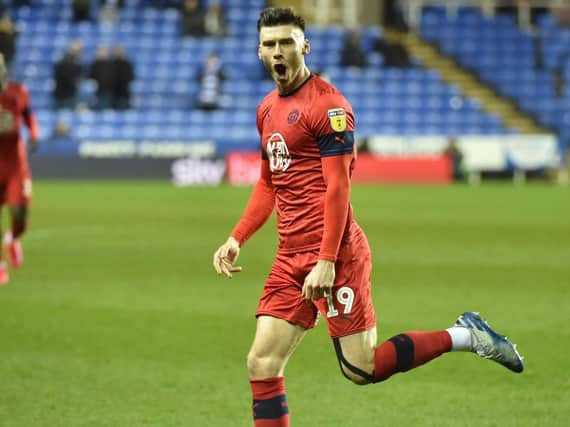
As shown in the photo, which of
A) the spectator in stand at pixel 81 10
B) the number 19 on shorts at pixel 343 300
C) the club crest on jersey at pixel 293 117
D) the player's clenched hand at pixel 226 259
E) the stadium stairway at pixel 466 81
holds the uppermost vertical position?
the club crest on jersey at pixel 293 117

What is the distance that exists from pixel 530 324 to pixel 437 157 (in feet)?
65.8

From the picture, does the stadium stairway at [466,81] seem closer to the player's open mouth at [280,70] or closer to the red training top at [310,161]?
the red training top at [310,161]

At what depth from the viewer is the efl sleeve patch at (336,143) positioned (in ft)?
16.4

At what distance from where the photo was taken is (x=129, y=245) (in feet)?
50.2

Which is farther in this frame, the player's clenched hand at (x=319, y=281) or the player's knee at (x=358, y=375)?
the player's knee at (x=358, y=375)

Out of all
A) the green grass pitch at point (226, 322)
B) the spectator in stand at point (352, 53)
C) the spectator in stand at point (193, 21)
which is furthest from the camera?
the spectator in stand at point (193, 21)

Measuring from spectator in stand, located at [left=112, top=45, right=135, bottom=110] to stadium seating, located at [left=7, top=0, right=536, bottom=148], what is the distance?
0.41 meters

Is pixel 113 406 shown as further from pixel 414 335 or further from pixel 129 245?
pixel 129 245

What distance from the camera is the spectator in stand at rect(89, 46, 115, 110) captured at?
97.5 ft

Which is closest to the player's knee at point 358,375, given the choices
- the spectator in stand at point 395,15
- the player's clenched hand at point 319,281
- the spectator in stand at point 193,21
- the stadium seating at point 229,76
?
the player's clenched hand at point 319,281

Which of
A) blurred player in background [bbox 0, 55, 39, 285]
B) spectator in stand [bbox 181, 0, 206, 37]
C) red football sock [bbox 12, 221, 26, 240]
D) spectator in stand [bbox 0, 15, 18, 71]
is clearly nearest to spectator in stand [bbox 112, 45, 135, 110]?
spectator in stand [bbox 0, 15, 18, 71]

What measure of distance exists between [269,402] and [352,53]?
2801 cm

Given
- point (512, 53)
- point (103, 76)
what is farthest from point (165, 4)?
point (512, 53)

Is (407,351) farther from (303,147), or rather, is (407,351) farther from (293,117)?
(293,117)
